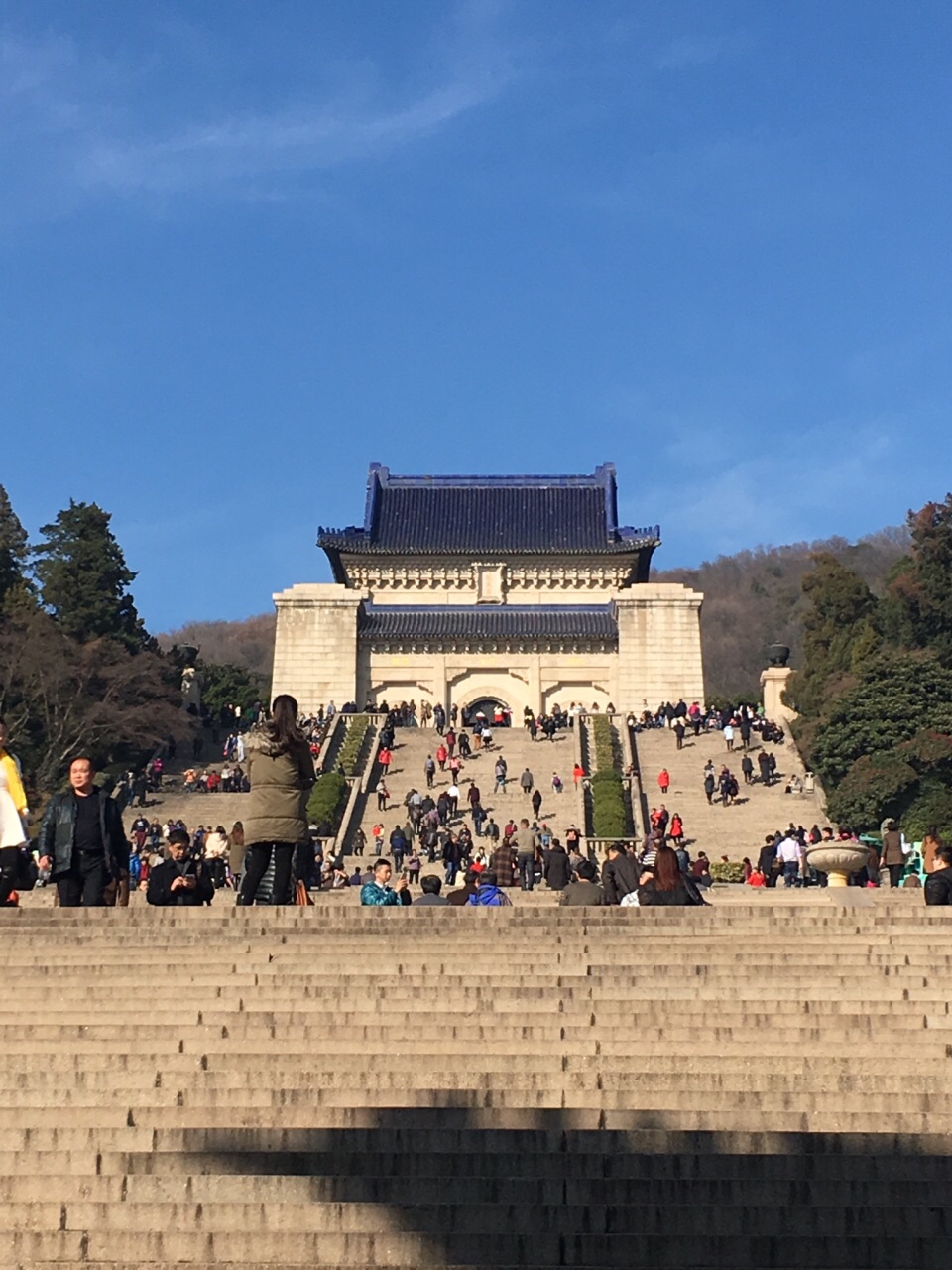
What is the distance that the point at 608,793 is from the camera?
34312 mm

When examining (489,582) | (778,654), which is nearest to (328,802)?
(778,654)

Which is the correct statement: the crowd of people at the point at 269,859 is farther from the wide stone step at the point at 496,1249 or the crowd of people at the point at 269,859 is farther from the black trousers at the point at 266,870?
the wide stone step at the point at 496,1249

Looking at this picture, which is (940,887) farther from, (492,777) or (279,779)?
(492,777)

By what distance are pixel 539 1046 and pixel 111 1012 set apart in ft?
8.38

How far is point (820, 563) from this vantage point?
5294cm

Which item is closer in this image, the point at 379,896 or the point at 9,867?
the point at 9,867

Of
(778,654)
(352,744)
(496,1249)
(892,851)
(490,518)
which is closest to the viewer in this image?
(496,1249)

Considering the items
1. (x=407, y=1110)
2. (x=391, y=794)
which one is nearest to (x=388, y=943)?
(x=407, y=1110)

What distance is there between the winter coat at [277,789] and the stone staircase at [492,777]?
19953 millimetres

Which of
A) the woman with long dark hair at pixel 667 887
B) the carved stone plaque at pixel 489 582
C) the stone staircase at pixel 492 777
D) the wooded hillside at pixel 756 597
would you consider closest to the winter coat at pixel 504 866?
the woman with long dark hair at pixel 667 887

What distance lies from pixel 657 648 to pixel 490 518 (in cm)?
1027

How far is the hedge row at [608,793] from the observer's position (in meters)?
32.6

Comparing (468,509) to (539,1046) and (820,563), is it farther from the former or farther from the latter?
(539,1046)

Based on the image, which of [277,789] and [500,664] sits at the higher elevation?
[500,664]
